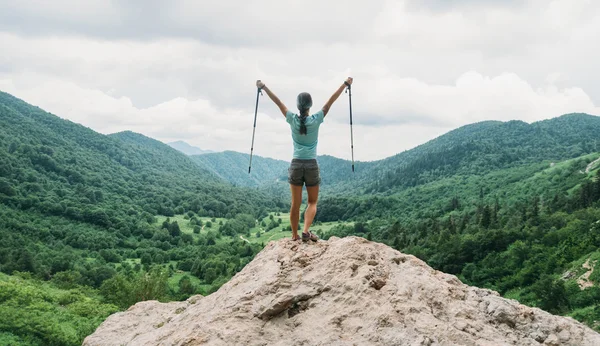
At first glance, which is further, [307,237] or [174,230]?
[174,230]

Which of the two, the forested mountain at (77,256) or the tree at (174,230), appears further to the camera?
the tree at (174,230)

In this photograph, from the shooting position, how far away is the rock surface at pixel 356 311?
6633 millimetres

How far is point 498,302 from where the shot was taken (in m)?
7.93

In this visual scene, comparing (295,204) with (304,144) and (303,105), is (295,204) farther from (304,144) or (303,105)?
(303,105)

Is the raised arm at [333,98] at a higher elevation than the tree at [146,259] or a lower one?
higher

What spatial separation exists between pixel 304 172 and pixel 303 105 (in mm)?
1547

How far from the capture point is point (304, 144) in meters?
9.77

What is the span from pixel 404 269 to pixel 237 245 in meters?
155

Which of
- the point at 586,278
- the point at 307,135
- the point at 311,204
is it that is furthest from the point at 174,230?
the point at 307,135

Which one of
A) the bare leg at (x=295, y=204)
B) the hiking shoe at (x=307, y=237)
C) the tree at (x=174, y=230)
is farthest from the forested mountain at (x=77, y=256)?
the hiking shoe at (x=307, y=237)

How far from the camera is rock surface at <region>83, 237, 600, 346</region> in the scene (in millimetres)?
6633

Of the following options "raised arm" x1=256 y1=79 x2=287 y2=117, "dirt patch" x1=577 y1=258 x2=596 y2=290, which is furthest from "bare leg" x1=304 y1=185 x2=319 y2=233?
"dirt patch" x1=577 y1=258 x2=596 y2=290

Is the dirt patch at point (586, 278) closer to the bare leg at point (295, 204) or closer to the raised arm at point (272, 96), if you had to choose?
the bare leg at point (295, 204)

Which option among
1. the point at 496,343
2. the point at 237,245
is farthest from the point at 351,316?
the point at 237,245
